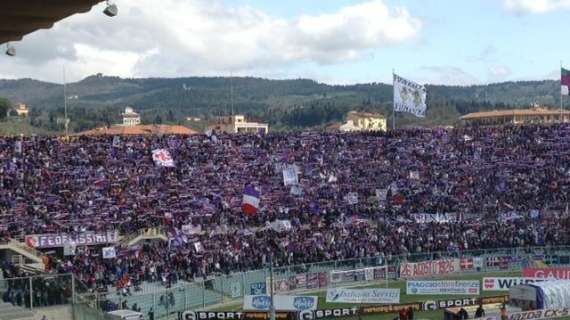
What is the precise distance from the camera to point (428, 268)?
1822 inches

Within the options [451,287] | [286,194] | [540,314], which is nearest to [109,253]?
[451,287]

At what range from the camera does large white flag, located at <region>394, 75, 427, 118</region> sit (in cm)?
6894

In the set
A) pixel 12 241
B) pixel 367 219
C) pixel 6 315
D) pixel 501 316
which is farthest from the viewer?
pixel 367 219

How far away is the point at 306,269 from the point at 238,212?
1130cm

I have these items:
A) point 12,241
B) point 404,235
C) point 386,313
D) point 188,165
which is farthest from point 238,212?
point 386,313

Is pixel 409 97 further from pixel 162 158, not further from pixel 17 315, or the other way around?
pixel 17 315

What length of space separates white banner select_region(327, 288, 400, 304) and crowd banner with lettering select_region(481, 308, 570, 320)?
7039 millimetres

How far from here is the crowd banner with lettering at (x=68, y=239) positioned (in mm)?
42594

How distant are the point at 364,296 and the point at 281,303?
502 cm

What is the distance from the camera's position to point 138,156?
57.8 meters

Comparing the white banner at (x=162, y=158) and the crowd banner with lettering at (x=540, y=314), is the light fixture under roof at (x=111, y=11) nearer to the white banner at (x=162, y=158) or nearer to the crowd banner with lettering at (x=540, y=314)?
the crowd banner with lettering at (x=540, y=314)

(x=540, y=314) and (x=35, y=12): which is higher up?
(x=35, y=12)

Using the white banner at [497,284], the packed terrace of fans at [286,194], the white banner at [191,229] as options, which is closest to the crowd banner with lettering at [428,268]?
the packed terrace of fans at [286,194]

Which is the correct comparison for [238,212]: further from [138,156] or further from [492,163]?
[492,163]
